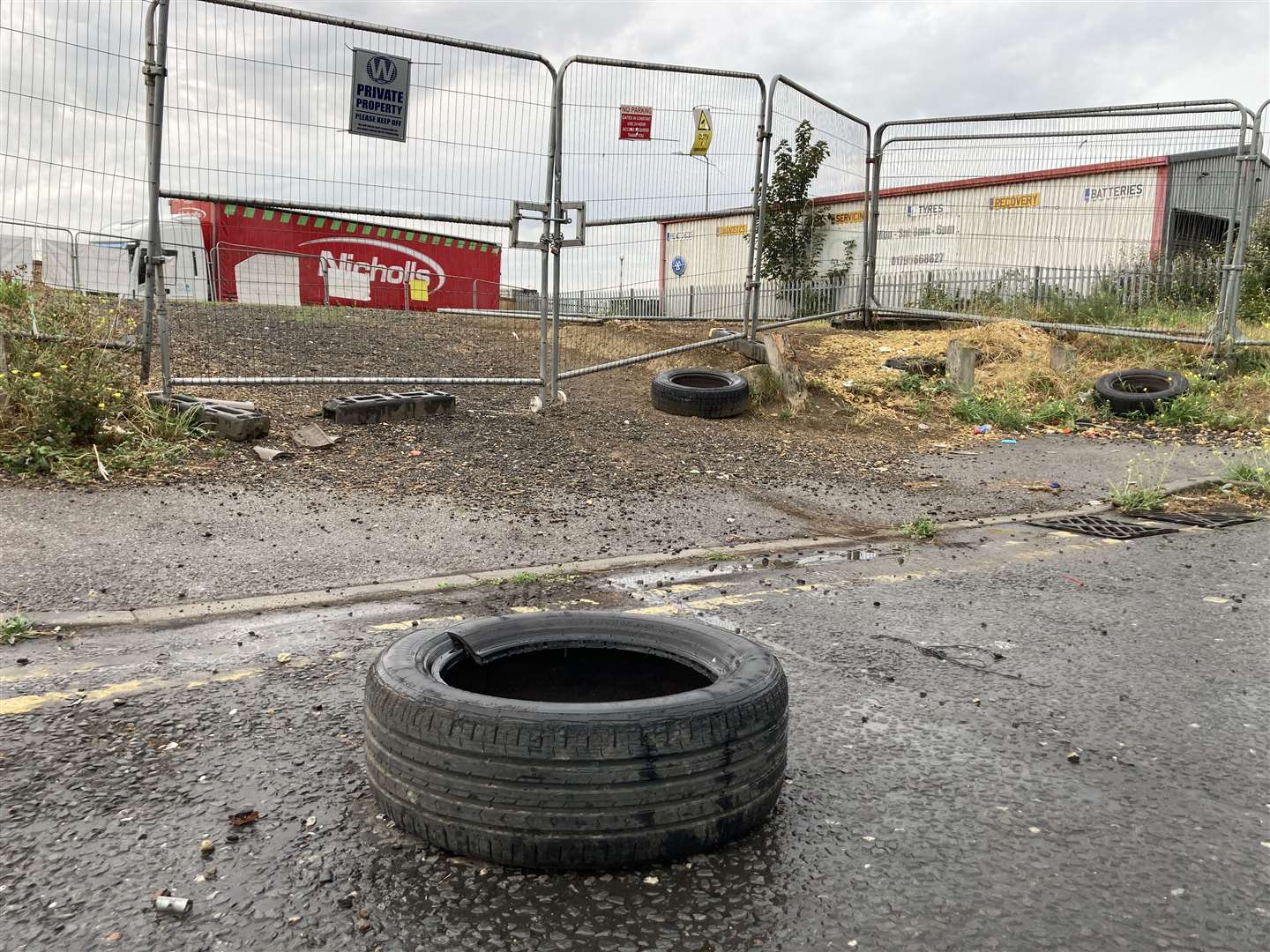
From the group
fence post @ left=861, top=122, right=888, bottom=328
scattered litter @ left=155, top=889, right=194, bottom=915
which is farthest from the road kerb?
fence post @ left=861, top=122, right=888, bottom=328

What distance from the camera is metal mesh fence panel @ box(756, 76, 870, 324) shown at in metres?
11.2

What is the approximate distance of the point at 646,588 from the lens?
4609mm

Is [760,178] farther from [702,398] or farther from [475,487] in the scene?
[475,487]

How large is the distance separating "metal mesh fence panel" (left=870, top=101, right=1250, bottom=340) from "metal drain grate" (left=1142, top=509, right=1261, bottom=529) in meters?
6.52

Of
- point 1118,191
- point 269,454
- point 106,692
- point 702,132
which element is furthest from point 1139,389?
point 106,692

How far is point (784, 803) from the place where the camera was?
2.58 metres

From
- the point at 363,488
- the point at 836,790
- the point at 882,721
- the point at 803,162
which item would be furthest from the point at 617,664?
the point at 803,162

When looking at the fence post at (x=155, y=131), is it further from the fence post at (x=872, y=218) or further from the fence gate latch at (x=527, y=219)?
the fence post at (x=872, y=218)

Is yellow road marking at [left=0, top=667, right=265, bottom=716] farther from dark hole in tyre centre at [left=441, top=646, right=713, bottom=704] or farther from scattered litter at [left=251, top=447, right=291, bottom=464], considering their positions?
scattered litter at [left=251, top=447, right=291, bottom=464]

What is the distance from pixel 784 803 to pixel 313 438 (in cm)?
551

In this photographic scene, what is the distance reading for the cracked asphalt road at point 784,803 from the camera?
203cm

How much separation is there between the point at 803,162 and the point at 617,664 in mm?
10797

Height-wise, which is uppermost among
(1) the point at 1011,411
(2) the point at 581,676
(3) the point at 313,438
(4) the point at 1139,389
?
(4) the point at 1139,389

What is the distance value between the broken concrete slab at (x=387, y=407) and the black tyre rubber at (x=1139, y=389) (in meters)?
7.47
